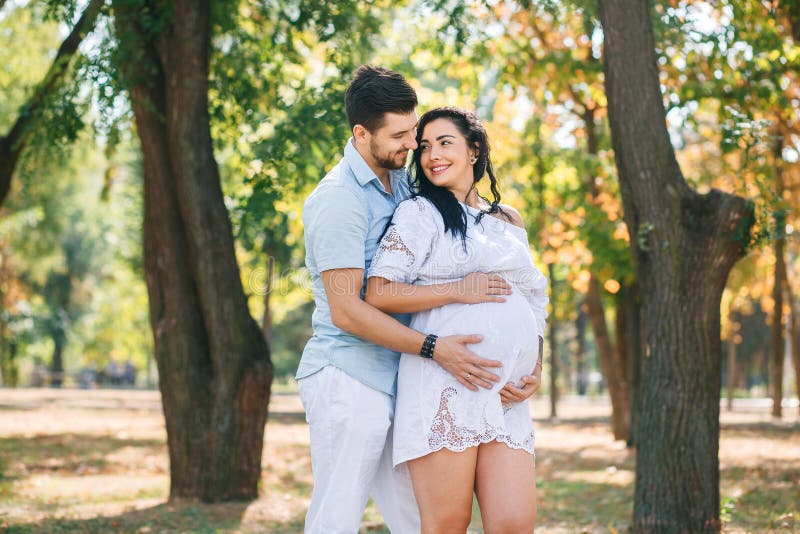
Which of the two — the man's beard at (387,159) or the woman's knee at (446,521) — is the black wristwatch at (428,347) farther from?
the man's beard at (387,159)

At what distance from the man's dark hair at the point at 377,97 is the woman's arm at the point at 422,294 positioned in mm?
679

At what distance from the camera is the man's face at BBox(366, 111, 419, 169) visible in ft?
12.4

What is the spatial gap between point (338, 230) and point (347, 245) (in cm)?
7

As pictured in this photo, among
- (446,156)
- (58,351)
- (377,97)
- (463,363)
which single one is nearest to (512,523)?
(463,363)

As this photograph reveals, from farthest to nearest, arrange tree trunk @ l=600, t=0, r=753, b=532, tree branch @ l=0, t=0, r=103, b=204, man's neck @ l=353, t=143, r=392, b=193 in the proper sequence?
tree branch @ l=0, t=0, r=103, b=204 → tree trunk @ l=600, t=0, r=753, b=532 → man's neck @ l=353, t=143, r=392, b=193

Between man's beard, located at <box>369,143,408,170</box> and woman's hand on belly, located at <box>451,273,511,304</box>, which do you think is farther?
man's beard, located at <box>369,143,408,170</box>

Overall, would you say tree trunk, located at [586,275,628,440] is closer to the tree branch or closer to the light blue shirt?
the tree branch

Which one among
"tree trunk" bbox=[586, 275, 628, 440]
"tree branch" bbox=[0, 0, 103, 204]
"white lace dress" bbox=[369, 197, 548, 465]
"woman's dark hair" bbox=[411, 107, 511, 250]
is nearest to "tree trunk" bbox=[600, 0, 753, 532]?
"woman's dark hair" bbox=[411, 107, 511, 250]

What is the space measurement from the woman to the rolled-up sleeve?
0.12 meters

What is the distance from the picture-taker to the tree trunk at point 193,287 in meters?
8.62

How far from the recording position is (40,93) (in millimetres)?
9352

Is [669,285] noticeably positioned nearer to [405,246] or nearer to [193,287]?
[405,246]

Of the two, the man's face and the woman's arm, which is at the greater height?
the man's face

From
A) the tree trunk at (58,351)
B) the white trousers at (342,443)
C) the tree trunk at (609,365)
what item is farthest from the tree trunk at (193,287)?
the tree trunk at (58,351)
